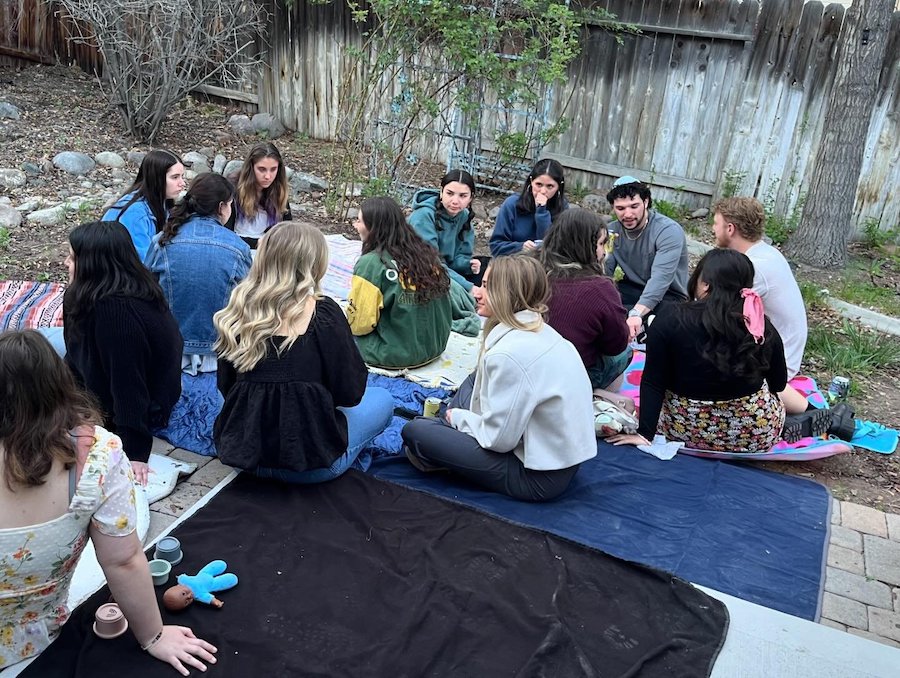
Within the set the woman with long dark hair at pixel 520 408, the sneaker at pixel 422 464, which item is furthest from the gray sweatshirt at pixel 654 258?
the sneaker at pixel 422 464

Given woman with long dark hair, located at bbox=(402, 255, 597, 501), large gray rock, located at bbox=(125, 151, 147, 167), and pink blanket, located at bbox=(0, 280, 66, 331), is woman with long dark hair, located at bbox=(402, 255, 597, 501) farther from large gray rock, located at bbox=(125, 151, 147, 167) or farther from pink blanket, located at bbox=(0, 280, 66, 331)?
large gray rock, located at bbox=(125, 151, 147, 167)

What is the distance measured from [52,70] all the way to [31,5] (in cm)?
76

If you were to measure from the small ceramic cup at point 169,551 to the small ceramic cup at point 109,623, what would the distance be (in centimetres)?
Result: 35

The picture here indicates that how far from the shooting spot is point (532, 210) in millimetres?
5773

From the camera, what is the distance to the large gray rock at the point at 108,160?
7.69 m

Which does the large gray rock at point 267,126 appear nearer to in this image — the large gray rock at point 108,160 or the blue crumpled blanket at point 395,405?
the large gray rock at point 108,160

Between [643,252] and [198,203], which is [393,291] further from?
[643,252]

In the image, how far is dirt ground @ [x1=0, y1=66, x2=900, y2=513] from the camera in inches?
157

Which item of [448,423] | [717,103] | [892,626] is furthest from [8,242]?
[717,103]

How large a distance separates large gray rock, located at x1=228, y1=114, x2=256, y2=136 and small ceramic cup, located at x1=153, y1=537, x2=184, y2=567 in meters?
7.68

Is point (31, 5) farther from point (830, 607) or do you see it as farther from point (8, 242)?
point (830, 607)

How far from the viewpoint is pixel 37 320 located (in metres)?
4.34

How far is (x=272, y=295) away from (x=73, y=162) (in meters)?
5.49

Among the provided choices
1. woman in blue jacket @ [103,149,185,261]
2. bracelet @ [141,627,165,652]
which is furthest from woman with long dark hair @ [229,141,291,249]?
bracelet @ [141,627,165,652]
